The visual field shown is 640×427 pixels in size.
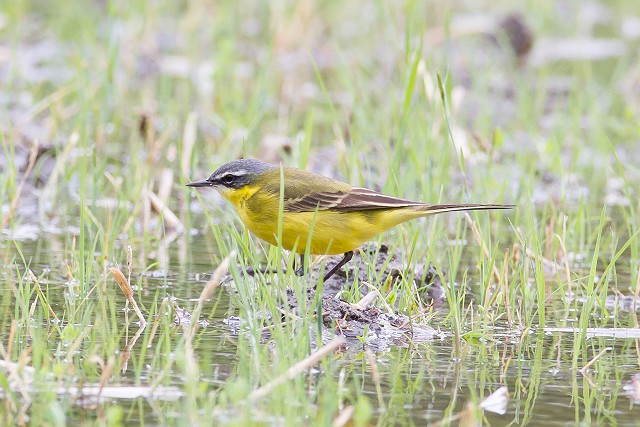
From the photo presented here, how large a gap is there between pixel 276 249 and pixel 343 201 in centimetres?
54

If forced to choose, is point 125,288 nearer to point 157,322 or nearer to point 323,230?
point 157,322

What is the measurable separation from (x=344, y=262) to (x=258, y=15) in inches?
424

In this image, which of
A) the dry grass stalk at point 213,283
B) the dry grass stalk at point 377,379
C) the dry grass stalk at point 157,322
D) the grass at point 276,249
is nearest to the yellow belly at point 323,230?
the grass at point 276,249

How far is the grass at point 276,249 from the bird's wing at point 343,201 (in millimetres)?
244

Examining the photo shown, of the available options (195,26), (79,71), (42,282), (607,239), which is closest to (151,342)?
(42,282)

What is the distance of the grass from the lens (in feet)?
15.7

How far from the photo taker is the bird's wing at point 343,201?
6414mm

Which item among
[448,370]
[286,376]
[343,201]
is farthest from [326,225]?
[286,376]

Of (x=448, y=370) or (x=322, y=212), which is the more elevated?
(x=322, y=212)

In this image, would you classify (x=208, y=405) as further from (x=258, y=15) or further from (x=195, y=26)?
(x=258, y=15)

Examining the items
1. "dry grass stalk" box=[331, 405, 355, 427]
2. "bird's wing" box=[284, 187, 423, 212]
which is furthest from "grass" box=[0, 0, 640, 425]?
"bird's wing" box=[284, 187, 423, 212]

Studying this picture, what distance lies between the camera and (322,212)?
21.6 ft

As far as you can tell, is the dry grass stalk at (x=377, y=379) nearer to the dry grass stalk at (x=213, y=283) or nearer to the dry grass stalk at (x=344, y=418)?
the dry grass stalk at (x=344, y=418)

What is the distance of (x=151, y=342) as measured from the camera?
551 cm
